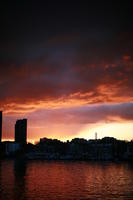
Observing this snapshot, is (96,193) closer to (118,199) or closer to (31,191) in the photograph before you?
(118,199)

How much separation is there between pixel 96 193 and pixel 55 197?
430 inches

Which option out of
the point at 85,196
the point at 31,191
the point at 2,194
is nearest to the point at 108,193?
the point at 85,196

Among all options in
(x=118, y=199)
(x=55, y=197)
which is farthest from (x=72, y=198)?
(x=118, y=199)

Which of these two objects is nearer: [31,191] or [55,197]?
[55,197]

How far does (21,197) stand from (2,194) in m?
5.31

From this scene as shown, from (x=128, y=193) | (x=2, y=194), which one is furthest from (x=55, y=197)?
(x=128, y=193)

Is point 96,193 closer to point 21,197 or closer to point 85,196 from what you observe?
point 85,196

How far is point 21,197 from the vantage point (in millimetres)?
60781

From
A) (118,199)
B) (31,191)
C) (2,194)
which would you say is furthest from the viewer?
(31,191)

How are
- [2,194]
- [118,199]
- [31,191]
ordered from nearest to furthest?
1. [118,199]
2. [2,194]
3. [31,191]

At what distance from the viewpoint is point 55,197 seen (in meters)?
61.4

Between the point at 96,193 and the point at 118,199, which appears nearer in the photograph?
the point at 118,199

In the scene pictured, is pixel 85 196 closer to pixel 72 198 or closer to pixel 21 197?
pixel 72 198

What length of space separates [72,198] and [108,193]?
11.0 meters
